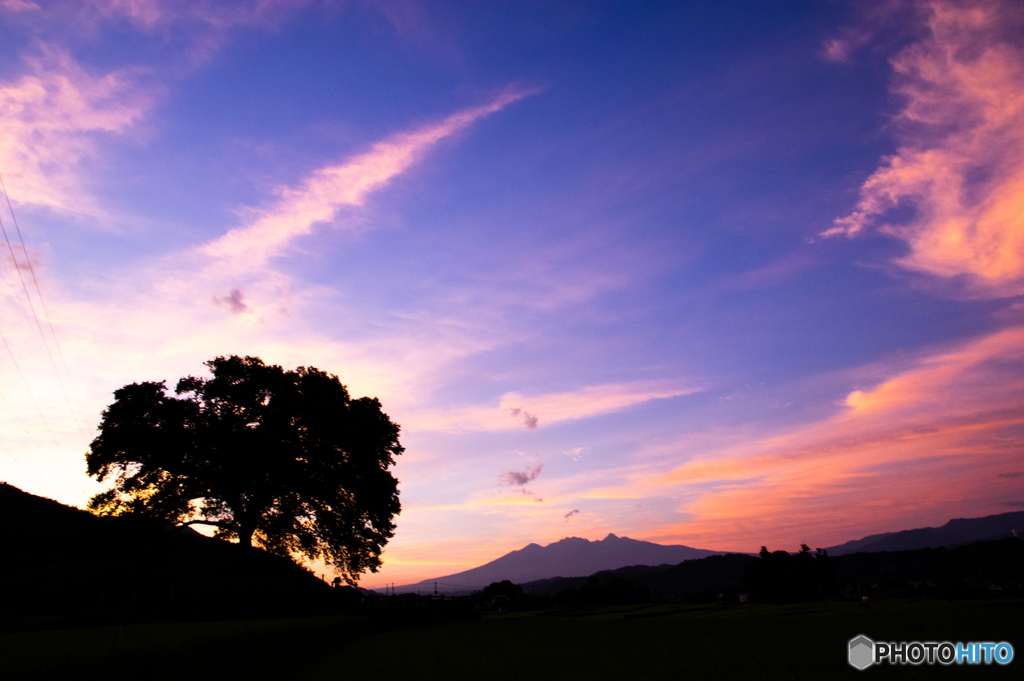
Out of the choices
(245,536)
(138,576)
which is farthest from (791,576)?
(138,576)

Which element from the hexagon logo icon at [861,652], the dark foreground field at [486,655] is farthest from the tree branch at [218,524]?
the hexagon logo icon at [861,652]

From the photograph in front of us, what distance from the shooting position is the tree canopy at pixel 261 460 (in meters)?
30.9

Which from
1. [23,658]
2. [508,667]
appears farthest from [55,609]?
[508,667]

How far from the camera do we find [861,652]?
53.4ft

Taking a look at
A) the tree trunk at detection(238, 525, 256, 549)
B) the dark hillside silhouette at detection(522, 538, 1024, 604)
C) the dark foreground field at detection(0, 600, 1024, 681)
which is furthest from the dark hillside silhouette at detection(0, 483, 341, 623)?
the dark hillside silhouette at detection(522, 538, 1024, 604)

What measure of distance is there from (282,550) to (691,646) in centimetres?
2497

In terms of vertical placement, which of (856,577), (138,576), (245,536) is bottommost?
(856,577)

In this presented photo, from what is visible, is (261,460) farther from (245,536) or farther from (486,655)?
(486,655)

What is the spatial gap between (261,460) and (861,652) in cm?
2993

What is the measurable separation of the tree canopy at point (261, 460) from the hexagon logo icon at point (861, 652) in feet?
87.8

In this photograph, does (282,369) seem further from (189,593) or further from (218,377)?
(189,593)

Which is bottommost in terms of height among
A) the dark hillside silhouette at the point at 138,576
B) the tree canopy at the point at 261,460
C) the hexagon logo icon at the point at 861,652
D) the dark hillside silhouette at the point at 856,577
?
the dark hillside silhouette at the point at 856,577

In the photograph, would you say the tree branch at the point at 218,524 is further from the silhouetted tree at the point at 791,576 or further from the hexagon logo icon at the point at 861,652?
the silhouetted tree at the point at 791,576

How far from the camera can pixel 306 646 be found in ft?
93.4
